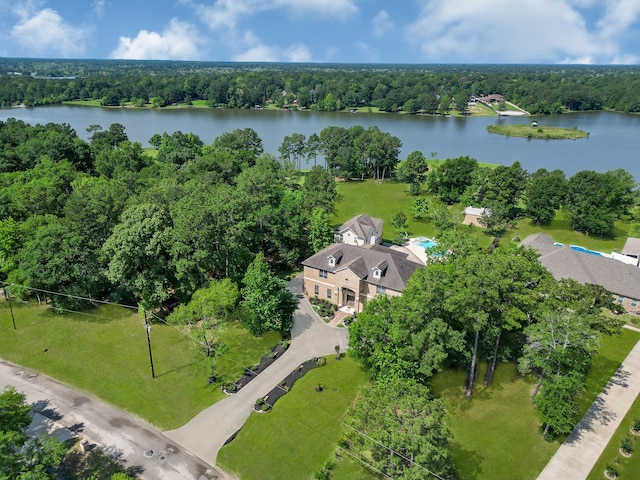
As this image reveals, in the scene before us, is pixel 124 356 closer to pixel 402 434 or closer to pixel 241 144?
pixel 402 434

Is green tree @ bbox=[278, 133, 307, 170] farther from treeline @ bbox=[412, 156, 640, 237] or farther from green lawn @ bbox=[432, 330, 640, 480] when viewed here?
green lawn @ bbox=[432, 330, 640, 480]

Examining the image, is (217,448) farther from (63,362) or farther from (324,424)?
(63,362)

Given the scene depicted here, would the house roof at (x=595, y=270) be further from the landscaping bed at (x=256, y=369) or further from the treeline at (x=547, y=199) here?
the landscaping bed at (x=256, y=369)

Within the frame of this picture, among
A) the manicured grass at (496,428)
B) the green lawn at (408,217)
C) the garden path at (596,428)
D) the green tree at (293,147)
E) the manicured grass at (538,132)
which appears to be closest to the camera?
the garden path at (596,428)

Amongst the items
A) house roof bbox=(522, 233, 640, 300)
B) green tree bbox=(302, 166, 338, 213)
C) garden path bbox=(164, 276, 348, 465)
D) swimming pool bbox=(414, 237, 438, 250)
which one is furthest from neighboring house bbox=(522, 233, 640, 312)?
green tree bbox=(302, 166, 338, 213)

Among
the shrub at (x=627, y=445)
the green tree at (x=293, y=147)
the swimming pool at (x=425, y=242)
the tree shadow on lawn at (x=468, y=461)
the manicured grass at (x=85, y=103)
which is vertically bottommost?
the tree shadow on lawn at (x=468, y=461)

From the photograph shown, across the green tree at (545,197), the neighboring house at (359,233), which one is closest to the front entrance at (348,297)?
the neighboring house at (359,233)
